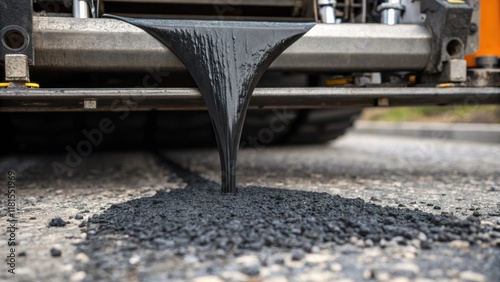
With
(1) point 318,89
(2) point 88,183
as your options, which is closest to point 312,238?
(1) point 318,89

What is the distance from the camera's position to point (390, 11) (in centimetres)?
258

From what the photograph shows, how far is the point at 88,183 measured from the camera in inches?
112

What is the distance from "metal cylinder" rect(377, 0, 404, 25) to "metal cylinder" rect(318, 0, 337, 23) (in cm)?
25

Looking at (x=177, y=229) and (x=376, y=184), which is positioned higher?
(x=177, y=229)

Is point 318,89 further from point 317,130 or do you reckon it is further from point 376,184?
point 317,130

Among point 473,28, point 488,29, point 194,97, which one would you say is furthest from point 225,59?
point 488,29

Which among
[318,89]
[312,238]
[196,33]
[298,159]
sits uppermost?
[196,33]

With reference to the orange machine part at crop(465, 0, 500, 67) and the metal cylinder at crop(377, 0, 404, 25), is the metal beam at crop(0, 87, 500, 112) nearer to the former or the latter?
the orange machine part at crop(465, 0, 500, 67)

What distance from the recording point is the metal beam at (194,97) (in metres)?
2.09

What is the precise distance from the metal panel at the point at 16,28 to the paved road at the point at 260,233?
65 cm

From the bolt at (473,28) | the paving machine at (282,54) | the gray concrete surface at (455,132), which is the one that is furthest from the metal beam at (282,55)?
the gray concrete surface at (455,132)

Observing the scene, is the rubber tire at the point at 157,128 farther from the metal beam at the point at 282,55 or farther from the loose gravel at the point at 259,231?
the loose gravel at the point at 259,231

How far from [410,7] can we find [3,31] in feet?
6.24

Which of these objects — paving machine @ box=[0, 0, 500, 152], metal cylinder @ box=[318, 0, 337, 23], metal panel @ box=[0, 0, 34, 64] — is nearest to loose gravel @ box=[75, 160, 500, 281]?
paving machine @ box=[0, 0, 500, 152]
